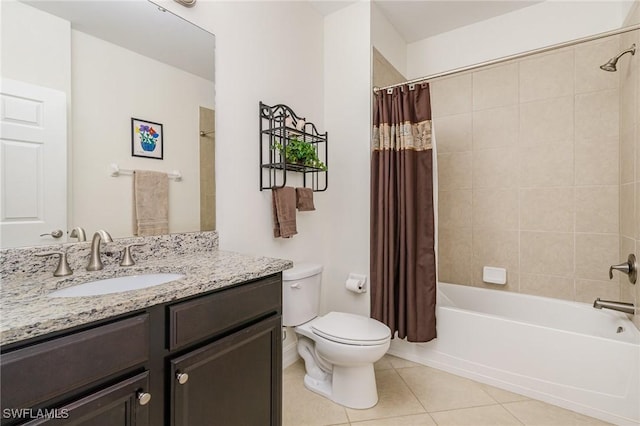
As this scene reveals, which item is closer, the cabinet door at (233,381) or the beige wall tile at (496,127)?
the cabinet door at (233,381)

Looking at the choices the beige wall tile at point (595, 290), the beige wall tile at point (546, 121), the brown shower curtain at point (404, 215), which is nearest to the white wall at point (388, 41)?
the brown shower curtain at point (404, 215)

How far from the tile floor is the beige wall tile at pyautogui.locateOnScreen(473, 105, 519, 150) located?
5.89 feet

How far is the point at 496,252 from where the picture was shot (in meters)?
2.49

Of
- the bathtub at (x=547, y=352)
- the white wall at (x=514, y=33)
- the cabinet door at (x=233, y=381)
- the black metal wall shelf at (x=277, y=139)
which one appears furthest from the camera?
the white wall at (x=514, y=33)

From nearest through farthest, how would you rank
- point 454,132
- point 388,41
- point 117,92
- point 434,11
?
1. point 117,92
2. point 434,11
3. point 388,41
4. point 454,132

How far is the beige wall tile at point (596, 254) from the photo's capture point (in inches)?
81.7

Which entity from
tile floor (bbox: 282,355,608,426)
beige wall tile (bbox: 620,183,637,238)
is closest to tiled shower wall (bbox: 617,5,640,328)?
beige wall tile (bbox: 620,183,637,238)

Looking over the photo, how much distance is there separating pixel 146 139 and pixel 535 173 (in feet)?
8.56

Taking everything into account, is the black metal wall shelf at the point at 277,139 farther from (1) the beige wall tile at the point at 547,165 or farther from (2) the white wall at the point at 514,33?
(1) the beige wall tile at the point at 547,165

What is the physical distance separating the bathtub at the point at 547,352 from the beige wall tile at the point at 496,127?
120 centimetres

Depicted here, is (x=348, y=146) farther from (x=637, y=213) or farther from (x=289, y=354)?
(x=637, y=213)

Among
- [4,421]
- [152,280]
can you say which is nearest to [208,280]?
[152,280]

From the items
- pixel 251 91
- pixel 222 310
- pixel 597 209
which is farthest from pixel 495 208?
pixel 222 310

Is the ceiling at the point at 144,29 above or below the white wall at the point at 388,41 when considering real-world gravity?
below
